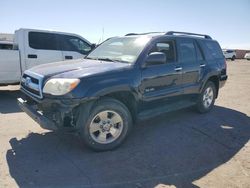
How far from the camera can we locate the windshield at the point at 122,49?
5327 mm

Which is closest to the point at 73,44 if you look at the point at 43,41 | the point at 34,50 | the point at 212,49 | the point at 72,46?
the point at 72,46

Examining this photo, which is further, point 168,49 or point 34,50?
point 34,50

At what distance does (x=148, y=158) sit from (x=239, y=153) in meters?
1.59

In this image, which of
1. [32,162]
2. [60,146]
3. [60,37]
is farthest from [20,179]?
[60,37]

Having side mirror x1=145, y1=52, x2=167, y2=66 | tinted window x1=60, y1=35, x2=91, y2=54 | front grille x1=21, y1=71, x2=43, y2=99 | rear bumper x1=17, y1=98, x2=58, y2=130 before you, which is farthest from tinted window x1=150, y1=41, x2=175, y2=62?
tinted window x1=60, y1=35, x2=91, y2=54

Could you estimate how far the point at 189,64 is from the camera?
6316 mm

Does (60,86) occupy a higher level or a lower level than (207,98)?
higher

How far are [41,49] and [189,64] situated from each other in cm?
502

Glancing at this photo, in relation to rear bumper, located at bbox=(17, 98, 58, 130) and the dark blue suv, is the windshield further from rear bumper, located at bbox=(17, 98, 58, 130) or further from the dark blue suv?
rear bumper, located at bbox=(17, 98, 58, 130)

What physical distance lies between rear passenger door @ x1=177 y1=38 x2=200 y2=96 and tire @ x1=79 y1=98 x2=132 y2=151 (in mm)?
1853

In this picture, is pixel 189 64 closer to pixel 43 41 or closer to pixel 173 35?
pixel 173 35

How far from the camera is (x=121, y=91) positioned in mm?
4789

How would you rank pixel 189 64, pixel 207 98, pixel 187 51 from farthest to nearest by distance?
pixel 207 98
pixel 187 51
pixel 189 64

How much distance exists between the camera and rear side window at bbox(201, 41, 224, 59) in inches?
283
